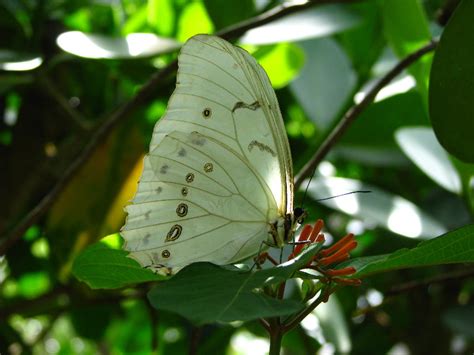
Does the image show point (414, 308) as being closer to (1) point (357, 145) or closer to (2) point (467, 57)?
(1) point (357, 145)

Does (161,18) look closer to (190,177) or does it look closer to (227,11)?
(227,11)

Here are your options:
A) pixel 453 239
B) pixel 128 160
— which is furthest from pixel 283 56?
pixel 453 239

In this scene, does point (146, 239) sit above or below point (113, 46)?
below

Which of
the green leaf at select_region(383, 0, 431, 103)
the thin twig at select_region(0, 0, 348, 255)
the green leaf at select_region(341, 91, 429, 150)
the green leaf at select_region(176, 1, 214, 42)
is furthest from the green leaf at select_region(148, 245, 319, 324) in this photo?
the green leaf at select_region(176, 1, 214, 42)

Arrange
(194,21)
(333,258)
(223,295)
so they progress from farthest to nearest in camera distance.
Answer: (194,21) → (333,258) → (223,295)

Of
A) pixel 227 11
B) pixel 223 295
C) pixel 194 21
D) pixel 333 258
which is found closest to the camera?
pixel 223 295

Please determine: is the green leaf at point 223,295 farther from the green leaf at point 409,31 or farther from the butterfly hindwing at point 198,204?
the green leaf at point 409,31

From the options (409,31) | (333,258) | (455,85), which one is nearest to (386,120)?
(409,31)

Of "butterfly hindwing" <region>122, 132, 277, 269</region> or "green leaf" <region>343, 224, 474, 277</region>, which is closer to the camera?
"green leaf" <region>343, 224, 474, 277</region>

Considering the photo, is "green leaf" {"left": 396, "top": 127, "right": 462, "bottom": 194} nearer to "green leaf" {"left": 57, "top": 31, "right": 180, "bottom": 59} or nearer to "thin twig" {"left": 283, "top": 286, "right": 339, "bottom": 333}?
"green leaf" {"left": 57, "top": 31, "right": 180, "bottom": 59}
